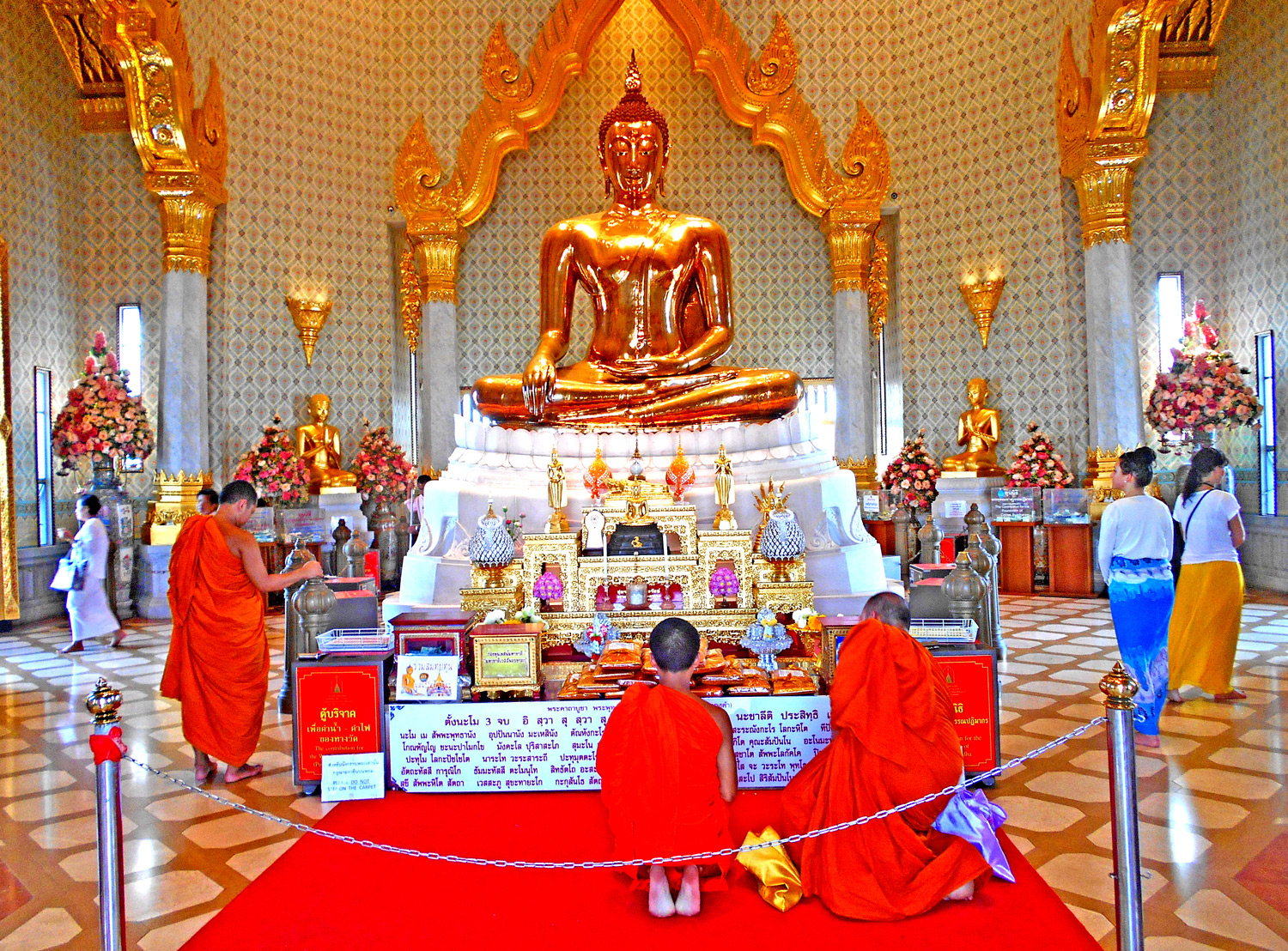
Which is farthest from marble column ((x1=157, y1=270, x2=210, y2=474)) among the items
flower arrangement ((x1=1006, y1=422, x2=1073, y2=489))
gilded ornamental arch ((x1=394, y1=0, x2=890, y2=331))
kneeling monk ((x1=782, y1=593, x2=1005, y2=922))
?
flower arrangement ((x1=1006, y1=422, x2=1073, y2=489))

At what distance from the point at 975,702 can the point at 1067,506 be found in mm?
5970

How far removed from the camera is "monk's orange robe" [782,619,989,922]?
7.66 ft

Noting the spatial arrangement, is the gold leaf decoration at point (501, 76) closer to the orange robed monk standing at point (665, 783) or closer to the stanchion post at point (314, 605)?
the stanchion post at point (314, 605)

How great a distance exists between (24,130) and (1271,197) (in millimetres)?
11436

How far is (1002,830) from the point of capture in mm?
2861

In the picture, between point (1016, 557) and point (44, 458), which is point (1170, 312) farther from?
point (44, 458)

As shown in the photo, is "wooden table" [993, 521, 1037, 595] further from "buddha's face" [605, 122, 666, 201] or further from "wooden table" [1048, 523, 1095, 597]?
"buddha's face" [605, 122, 666, 201]

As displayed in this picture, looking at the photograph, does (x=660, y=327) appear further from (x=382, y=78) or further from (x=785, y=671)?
(x=382, y=78)

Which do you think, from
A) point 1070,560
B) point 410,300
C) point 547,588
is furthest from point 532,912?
Result: point 410,300

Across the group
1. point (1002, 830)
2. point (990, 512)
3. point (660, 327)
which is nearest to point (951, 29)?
point (990, 512)

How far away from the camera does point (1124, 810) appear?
204 cm

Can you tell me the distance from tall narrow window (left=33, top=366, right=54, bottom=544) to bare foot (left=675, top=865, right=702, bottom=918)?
7961 mm

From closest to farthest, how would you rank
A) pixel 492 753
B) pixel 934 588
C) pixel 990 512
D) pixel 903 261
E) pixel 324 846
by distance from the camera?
pixel 324 846, pixel 492 753, pixel 934 588, pixel 990 512, pixel 903 261

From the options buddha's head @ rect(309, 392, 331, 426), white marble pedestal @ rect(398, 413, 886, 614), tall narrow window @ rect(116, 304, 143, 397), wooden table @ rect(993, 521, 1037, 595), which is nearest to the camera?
white marble pedestal @ rect(398, 413, 886, 614)
